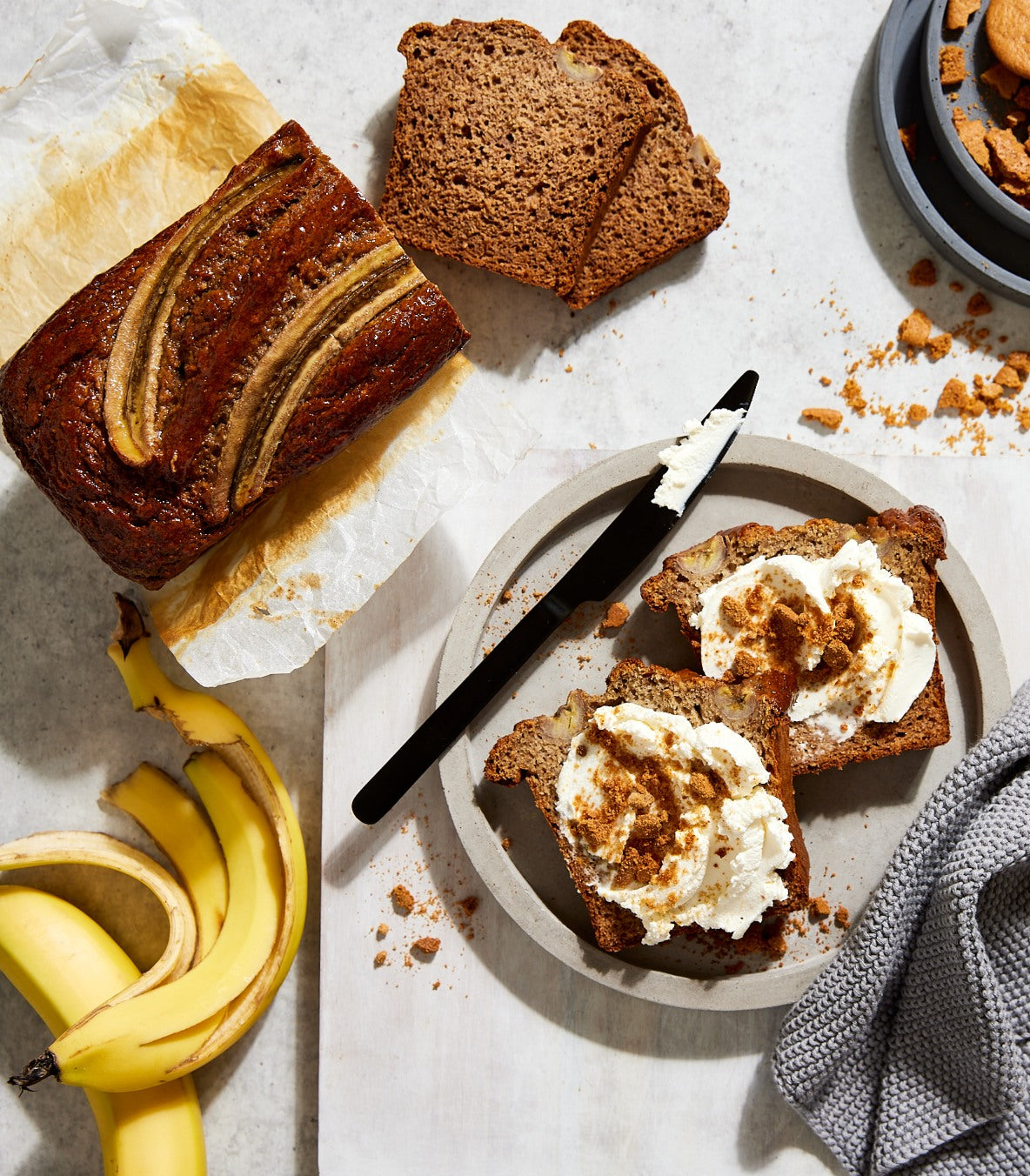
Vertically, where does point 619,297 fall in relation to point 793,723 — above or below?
above

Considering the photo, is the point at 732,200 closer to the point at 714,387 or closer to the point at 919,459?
the point at 714,387

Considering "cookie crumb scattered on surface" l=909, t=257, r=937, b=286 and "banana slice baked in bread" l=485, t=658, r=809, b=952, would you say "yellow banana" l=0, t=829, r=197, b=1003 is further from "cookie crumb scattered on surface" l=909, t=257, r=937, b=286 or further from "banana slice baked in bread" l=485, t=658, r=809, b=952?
"cookie crumb scattered on surface" l=909, t=257, r=937, b=286

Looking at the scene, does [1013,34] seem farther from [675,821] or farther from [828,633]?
[675,821]

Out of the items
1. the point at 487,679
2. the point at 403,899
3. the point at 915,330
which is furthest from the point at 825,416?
the point at 403,899

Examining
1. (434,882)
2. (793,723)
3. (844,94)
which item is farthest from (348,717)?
(844,94)

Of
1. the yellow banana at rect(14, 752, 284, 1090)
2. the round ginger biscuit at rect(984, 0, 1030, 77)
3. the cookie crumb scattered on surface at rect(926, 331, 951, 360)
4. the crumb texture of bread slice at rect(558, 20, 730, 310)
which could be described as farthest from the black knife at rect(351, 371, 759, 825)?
the round ginger biscuit at rect(984, 0, 1030, 77)

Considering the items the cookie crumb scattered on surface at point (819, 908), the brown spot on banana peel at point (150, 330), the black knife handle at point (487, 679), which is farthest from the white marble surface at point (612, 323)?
the cookie crumb scattered on surface at point (819, 908)
